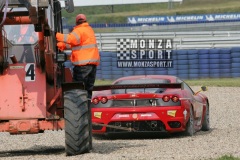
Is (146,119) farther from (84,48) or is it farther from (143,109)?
(84,48)

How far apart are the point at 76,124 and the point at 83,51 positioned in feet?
5.30

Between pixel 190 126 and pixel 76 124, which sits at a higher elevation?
pixel 76 124

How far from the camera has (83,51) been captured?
12930 mm

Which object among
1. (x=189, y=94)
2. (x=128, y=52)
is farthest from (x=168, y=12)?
(x=189, y=94)

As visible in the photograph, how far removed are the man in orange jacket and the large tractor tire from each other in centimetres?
116

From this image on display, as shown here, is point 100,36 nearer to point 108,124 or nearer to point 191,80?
point 191,80

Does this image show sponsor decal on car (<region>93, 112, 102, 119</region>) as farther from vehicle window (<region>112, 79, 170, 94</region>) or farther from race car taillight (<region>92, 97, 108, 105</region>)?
vehicle window (<region>112, 79, 170, 94</region>)

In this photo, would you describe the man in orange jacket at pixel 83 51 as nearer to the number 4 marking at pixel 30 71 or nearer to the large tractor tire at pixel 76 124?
the number 4 marking at pixel 30 71

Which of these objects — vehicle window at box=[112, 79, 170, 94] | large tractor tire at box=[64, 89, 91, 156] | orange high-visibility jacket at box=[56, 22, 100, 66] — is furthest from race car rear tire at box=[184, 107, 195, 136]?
large tractor tire at box=[64, 89, 91, 156]

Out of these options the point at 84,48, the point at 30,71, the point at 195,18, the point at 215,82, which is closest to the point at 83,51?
the point at 84,48

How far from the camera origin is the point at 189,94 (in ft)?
50.9

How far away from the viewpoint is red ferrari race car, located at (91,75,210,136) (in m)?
14.6

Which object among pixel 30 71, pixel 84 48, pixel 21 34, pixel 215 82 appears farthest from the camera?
pixel 215 82

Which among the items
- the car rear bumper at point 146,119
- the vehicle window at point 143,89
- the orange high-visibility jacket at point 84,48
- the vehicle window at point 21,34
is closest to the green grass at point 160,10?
the vehicle window at point 143,89
